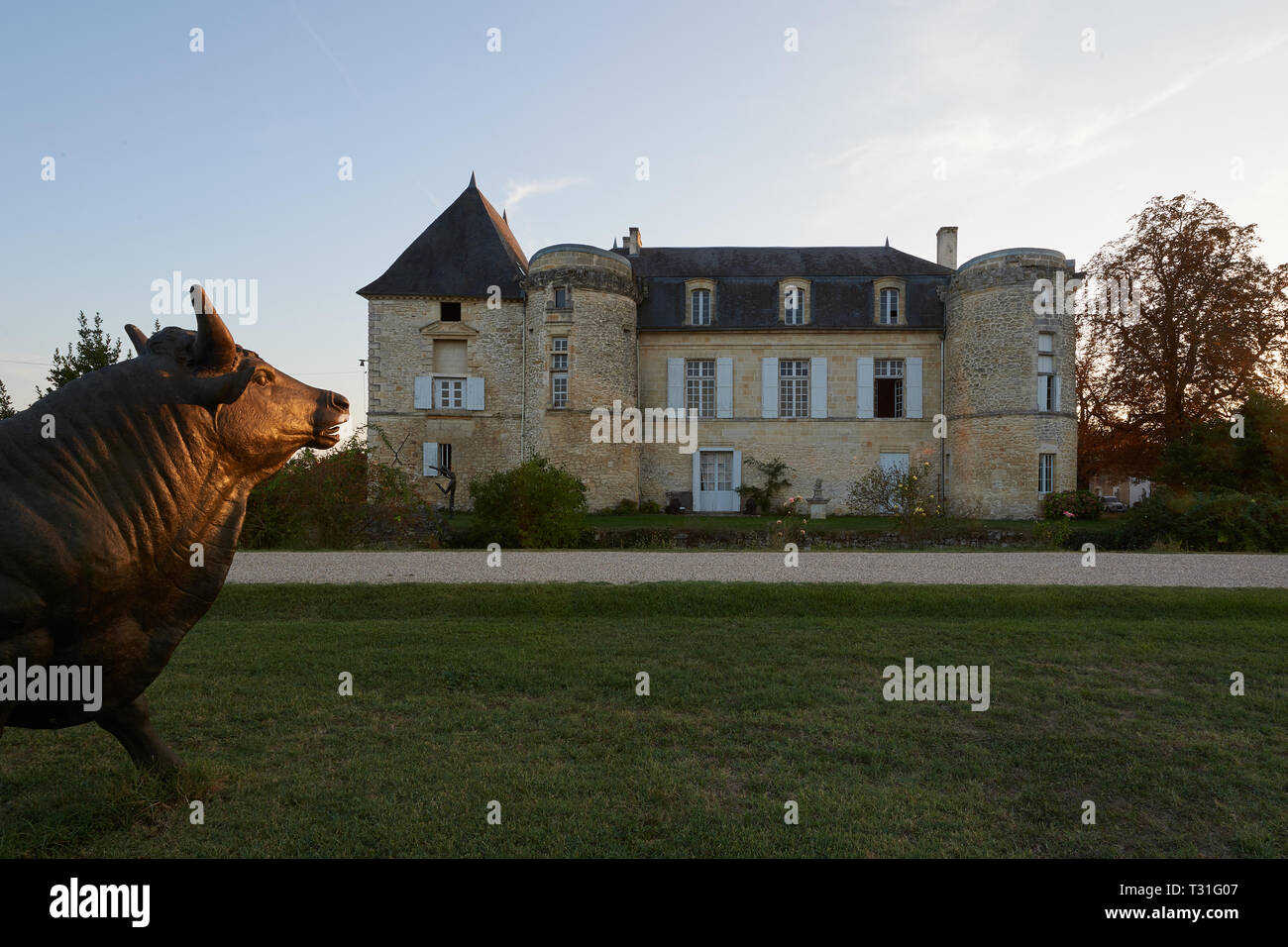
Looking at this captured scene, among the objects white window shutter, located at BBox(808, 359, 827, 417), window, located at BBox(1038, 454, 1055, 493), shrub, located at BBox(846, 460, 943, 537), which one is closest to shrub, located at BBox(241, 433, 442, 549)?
shrub, located at BBox(846, 460, 943, 537)

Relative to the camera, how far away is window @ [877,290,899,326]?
957 inches

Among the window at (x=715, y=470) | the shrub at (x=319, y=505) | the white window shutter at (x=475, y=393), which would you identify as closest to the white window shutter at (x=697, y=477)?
the window at (x=715, y=470)

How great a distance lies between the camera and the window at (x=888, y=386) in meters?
24.3

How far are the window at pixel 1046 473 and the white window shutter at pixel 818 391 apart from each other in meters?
7.00

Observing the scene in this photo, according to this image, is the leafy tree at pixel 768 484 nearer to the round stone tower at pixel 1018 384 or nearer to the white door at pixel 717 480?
the white door at pixel 717 480

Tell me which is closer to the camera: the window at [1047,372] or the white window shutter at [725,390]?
the window at [1047,372]

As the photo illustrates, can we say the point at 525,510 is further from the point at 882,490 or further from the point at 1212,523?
the point at 882,490

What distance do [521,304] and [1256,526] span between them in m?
20.8

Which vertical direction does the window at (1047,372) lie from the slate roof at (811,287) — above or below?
below

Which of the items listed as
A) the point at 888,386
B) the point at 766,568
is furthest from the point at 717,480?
the point at 766,568

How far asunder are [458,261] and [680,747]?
2426 centimetres
